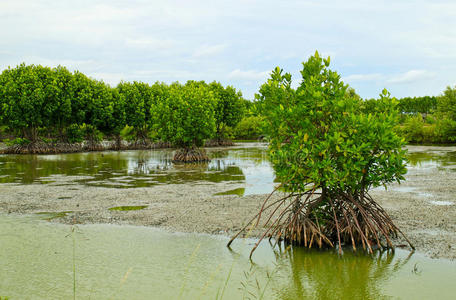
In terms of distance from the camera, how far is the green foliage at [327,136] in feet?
27.8

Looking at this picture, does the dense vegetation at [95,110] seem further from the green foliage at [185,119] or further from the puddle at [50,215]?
the puddle at [50,215]

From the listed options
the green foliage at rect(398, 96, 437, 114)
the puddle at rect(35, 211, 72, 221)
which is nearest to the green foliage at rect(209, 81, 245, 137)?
the puddle at rect(35, 211, 72, 221)

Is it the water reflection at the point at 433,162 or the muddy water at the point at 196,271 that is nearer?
the muddy water at the point at 196,271

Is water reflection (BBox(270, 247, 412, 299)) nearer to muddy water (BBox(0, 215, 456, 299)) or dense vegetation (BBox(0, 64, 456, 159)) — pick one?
muddy water (BBox(0, 215, 456, 299))

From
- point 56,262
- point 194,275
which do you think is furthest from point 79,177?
point 194,275

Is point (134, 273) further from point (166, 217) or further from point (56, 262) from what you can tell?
point (166, 217)

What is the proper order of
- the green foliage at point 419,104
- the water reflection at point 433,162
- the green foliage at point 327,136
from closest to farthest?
the green foliage at point 327,136 < the water reflection at point 433,162 < the green foliage at point 419,104

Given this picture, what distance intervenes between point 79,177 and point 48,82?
2600 cm

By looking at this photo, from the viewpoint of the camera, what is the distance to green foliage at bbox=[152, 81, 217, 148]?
31.0m

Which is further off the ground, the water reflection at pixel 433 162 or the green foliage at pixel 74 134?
the green foliage at pixel 74 134

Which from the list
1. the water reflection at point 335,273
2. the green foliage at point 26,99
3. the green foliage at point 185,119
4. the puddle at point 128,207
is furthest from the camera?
the green foliage at point 26,99

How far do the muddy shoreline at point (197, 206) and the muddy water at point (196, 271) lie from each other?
116 cm

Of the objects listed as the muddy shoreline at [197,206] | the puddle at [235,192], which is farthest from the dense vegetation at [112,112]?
the puddle at [235,192]

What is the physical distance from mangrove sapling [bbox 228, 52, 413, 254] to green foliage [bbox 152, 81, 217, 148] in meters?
21.6
